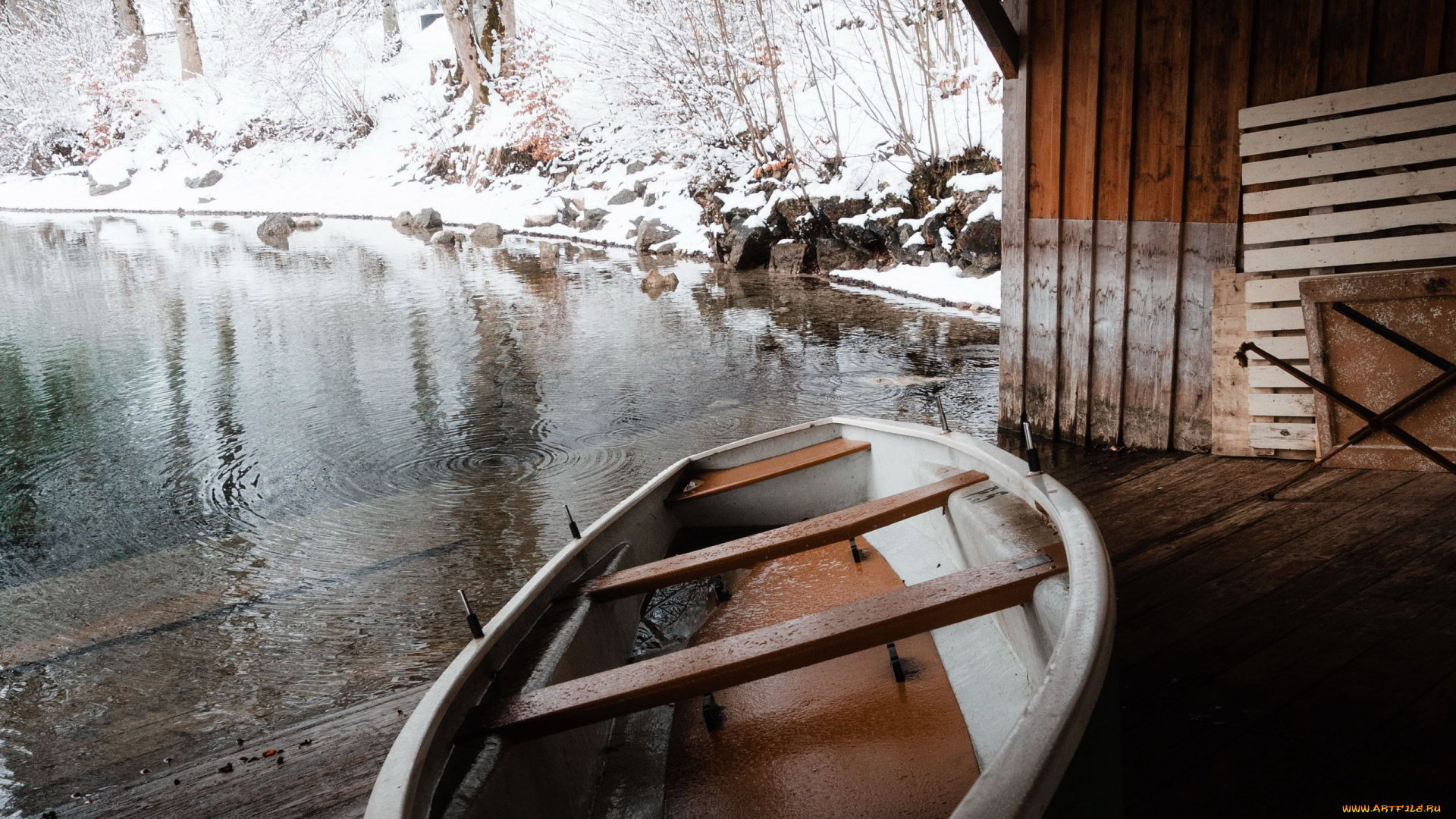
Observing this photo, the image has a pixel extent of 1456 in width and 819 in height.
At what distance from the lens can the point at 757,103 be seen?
17547 millimetres

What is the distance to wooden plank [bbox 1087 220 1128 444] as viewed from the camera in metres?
5.05

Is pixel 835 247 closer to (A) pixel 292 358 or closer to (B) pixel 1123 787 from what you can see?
(A) pixel 292 358

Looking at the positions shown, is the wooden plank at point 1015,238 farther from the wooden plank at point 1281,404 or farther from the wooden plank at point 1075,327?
the wooden plank at point 1281,404

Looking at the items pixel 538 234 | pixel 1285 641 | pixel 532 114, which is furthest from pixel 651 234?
pixel 1285 641

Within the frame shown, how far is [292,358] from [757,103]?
10.1 m

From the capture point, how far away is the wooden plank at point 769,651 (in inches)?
91.0

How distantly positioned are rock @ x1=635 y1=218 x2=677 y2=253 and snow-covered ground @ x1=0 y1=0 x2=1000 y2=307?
6.6 inches

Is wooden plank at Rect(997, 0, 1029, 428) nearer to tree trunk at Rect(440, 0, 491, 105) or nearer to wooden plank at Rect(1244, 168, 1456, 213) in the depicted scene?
wooden plank at Rect(1244, 168, 1456, 213)

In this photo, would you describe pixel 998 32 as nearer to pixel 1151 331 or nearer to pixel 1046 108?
pixel 1046 108

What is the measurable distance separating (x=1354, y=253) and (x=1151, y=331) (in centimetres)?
100

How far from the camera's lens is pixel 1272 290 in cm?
441

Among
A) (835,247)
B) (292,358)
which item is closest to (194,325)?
(292,358)

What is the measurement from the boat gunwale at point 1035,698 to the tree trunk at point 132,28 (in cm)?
4387

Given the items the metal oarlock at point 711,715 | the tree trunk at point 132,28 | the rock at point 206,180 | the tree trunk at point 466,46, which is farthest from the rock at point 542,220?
the tree trunk at point 132,28
